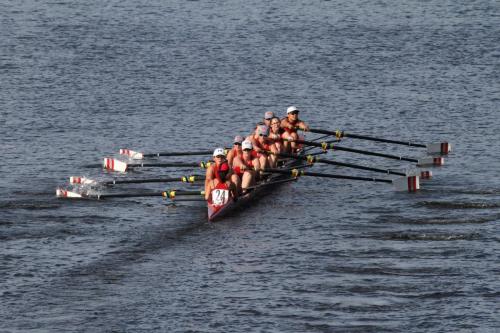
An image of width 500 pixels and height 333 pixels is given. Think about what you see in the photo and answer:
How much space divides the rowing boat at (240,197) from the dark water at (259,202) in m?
0.48

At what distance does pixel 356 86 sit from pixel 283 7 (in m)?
35.1

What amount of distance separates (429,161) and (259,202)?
415 inches

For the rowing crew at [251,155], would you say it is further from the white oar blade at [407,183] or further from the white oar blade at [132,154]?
the white oar blade at [132,154]

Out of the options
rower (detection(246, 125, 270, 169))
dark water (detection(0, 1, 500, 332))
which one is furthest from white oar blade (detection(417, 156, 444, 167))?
rower (detection(246, 125, 270, 169))

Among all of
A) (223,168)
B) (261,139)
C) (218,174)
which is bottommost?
(218,174)

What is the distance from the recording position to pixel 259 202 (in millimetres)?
45656

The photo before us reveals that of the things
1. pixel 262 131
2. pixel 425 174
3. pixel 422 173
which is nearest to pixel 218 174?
pixel 262 131

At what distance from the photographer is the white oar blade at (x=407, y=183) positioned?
4753cm

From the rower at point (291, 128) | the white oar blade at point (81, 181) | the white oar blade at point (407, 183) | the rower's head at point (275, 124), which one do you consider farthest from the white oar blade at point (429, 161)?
the white oar blade at point (81, 181)

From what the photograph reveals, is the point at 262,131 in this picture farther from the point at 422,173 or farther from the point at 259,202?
the point at 422,173

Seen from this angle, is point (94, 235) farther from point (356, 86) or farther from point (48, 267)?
point (356, 86)

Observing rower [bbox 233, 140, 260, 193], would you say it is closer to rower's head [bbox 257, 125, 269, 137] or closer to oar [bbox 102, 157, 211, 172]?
rower's head [bbox 257, 125, 269, 137]

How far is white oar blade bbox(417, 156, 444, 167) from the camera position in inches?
2079

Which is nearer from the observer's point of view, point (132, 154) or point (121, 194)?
point (121, 194)
